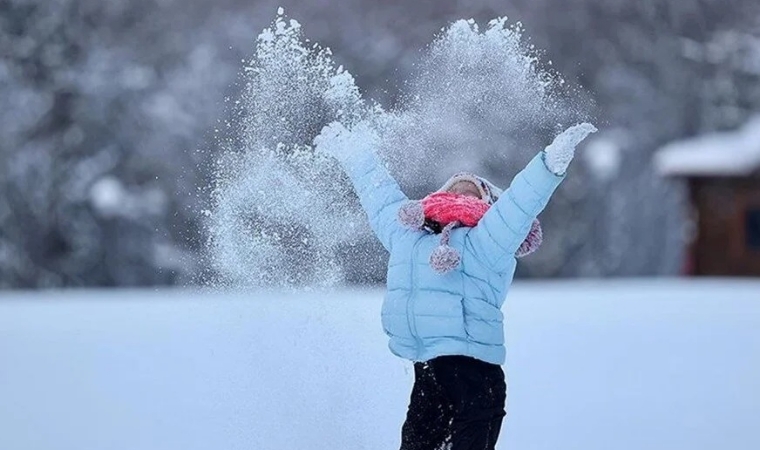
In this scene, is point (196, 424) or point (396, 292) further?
point (196, 424)

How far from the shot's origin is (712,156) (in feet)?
65.5

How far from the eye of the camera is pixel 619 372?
7.07 m

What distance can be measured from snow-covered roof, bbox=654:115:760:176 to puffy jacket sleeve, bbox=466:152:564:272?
1665 centimetres

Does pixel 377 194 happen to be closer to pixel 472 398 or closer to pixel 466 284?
pixel 466 284

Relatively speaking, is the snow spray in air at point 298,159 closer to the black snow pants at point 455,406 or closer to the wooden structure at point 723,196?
the black snow pants at point 455,406

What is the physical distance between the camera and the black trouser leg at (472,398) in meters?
3.55

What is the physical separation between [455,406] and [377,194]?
794 millimetres

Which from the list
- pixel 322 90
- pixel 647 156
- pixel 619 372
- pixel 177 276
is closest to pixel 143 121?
pixel 177 276

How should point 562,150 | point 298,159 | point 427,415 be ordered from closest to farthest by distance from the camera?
1. point 562,150
2. point 427,415
3. point 298,159

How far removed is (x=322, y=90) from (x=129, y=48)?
15614 mm

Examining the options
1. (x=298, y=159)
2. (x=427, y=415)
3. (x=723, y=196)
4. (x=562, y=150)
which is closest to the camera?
(x=562, y=150)

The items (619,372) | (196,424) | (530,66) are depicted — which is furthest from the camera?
(619,372)

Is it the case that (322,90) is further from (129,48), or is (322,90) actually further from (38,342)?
(129,48)

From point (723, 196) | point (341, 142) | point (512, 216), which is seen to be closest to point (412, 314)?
point (512, 216)
